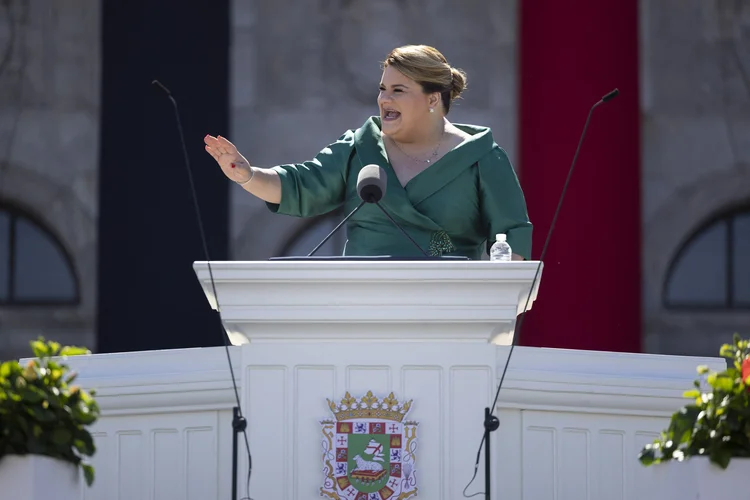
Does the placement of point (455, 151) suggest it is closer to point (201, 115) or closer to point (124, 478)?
point (124, 478)

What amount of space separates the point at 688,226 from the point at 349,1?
2.51 metres

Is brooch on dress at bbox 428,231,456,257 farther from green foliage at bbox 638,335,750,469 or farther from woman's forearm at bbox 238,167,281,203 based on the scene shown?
green foliage at bbox 638,335,750,469

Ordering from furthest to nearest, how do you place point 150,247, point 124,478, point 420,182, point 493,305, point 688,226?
1. point 688,226
2. point 150,247
3. point 420,182
4. point 124,478
5. point 493,305

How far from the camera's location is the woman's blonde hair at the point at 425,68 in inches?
210

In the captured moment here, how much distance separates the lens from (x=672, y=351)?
1046cm

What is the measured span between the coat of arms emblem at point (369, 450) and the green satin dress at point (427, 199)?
2.72ft

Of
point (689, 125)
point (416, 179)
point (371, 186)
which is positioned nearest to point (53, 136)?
point (689, 125)

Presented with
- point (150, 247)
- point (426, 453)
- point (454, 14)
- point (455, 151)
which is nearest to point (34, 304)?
point (150, 247)

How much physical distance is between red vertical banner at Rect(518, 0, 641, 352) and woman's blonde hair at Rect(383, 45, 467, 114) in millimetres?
3947

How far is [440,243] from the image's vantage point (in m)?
5.23

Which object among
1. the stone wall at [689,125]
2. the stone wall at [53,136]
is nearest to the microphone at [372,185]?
the stone wall at [689,125]

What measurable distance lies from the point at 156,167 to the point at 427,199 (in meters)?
5.12

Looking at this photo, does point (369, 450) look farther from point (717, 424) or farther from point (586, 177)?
point (586, 177)

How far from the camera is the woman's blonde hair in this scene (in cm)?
532
